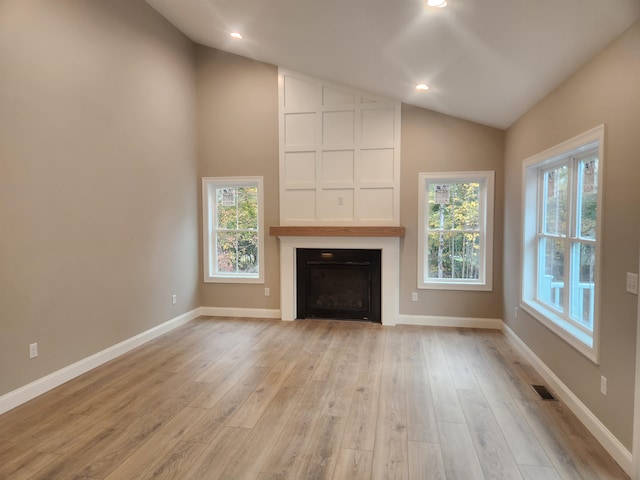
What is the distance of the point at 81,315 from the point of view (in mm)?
3342

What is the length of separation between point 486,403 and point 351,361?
4.21 ft

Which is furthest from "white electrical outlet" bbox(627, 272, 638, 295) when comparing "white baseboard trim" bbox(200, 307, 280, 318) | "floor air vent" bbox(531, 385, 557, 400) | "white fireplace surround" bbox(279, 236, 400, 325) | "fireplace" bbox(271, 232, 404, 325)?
Answer: "white baseboard trim" bbox(200, 307, 280, 318)

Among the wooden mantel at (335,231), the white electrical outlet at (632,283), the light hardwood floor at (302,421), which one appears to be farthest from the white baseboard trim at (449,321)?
the white electrical outlet at (632,283)

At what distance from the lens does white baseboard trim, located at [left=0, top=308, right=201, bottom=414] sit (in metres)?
2.73

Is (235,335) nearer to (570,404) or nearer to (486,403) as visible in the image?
(486,403)

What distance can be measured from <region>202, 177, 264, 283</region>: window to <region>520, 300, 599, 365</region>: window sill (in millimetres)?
3392

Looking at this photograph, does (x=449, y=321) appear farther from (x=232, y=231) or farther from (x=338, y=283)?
(x=232, y=231)

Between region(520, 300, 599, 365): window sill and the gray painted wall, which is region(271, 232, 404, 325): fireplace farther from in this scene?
region(520, 300, 599, 365): window sill

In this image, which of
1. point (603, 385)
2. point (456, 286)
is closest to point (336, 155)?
point (456, 286)

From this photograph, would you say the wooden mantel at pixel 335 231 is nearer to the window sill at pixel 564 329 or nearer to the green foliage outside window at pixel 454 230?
the green foliage outside window at pixel 454 230

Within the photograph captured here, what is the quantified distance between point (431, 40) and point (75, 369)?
4143mm

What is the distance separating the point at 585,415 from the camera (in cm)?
247

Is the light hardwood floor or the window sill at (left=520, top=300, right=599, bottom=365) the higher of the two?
the window sill at (left=520, top=300, right=599, bottom=365)

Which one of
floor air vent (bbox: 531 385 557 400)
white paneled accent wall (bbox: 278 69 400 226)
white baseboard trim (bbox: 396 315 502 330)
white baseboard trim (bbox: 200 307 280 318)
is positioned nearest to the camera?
floor air vent (bbox: 531 385 557 400)
